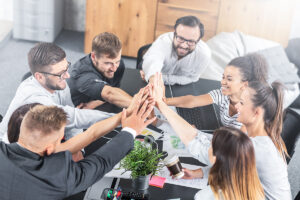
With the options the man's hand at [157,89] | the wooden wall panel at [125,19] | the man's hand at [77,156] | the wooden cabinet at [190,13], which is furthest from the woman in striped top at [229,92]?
the wooden wall panel at [125,19]

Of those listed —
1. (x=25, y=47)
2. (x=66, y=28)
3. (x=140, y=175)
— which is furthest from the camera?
(x=66, y=28)

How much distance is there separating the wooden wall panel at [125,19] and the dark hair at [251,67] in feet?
6.87

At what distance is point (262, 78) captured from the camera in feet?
8.79

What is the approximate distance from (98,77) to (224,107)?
0.85 metres

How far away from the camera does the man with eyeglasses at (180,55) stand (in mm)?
2898

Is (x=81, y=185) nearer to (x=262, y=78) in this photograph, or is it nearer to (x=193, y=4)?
(x=262, y=78)

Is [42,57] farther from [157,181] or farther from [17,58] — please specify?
[17,58]

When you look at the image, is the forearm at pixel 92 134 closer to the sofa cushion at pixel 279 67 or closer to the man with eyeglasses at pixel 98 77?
the man with eyeglasses at pixel 98 77

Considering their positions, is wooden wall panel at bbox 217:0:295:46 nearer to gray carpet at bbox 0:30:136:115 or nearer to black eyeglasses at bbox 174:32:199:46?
gray carpet at bbox 0:30:136:115

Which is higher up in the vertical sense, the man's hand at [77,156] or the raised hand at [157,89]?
the raised hand at [157,89]

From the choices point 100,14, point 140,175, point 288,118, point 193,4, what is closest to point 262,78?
point 288,118

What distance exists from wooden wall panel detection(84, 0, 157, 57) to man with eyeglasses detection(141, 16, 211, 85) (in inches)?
59.3

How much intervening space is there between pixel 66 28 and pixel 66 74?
10.6 ft

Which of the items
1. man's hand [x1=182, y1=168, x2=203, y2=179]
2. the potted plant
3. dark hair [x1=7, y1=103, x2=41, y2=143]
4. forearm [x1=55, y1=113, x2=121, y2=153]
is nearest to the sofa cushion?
man's hand [x1=182, y1=168, x2=203, y2=179]
